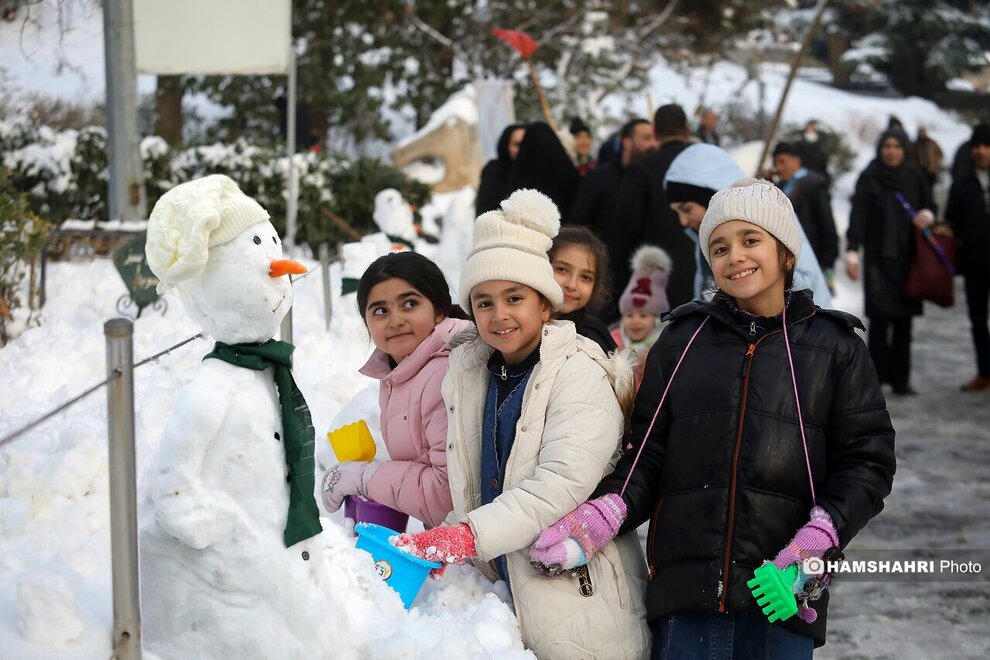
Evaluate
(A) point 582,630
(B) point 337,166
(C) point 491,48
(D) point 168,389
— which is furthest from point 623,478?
(C) point 491,48

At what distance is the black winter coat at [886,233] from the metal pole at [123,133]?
589 centimetres

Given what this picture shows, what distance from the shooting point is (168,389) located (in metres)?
4.94

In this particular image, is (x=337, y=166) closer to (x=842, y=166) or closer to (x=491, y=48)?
(x=491, y=48)

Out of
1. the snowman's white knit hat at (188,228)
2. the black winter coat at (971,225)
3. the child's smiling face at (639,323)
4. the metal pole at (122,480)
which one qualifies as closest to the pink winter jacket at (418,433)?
the snowman's white knit hat at (188,228)

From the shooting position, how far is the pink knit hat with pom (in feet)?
17.9

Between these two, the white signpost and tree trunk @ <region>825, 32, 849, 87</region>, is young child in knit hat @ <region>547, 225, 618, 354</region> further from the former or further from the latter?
tree trunk @ <region>825, 32, 849, 87</region>

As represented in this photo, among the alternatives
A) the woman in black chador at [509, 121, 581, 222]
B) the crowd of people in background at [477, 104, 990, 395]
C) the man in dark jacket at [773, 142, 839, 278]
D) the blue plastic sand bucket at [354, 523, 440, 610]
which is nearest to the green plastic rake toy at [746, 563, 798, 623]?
the blue plastic sand bucket at [354, 523, 440, 610]

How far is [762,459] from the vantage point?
3.16 metres

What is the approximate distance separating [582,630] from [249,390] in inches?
46.1

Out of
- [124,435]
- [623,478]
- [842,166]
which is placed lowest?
[842,166]

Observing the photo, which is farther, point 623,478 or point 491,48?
point 491,48

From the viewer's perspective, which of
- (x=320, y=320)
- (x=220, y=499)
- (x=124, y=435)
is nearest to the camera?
(x=124, y=435)

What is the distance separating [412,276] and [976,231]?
21.4 ft

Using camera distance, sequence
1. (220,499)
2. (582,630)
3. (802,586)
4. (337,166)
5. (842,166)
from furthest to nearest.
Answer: (842,166) → (337,166) → (582,630) → (802,586) → (220,499)
